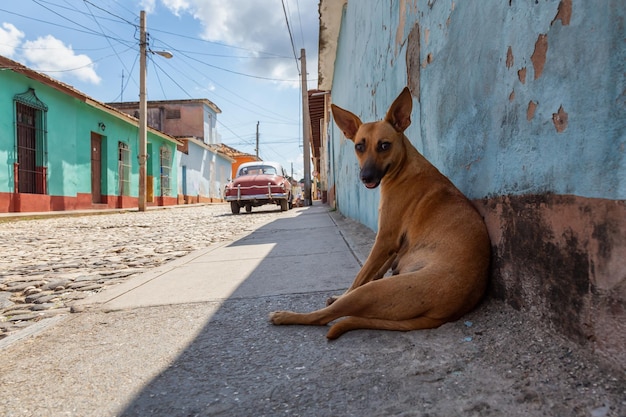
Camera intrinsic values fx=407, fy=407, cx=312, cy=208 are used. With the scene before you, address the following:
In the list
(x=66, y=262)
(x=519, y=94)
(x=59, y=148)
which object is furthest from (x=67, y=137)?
(x=519, y=94)

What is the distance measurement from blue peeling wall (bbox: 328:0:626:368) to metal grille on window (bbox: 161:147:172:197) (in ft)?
75.4

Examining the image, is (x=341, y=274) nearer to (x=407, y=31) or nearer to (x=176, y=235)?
(x=407, y=31)

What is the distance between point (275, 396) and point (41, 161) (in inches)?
586

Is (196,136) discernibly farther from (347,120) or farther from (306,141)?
(347,120)

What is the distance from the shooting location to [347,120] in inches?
112

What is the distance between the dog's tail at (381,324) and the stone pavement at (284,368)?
0.03 meters

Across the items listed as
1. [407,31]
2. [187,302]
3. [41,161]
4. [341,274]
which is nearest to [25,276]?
[187,302]

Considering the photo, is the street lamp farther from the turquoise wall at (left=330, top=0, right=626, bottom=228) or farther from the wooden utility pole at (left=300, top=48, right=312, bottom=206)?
the turquoise wall at (left=330, top=0, right=626, bottom=228)

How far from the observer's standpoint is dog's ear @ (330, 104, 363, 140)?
9.09ft

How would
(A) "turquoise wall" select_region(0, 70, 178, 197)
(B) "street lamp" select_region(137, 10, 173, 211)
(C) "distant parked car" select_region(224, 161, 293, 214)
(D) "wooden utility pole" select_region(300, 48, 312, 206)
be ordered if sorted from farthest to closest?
(D) "wooden utility pole" select_region(300, 48, 312, 206) < (B) "street lamp" select_region(137, 10, 173, 211) < (C) "distant parked car" select_region(224, 161, 293, 214) < (A) "turquoise wall" select_region(0, 70, 178, 197)

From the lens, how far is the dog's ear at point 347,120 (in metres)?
2.77

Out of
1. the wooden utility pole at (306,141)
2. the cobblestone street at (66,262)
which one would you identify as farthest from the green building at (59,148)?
the wooden utility pole at (306,141)

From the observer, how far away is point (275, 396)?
1.35m

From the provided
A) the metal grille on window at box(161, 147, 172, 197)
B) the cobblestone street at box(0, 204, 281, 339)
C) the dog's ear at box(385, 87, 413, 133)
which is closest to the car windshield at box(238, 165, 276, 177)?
the cobblestone street at box(0, 204, 281, 339)
